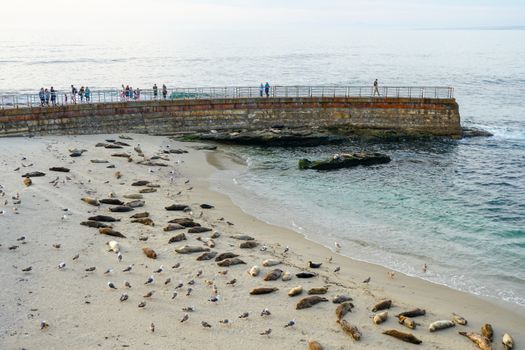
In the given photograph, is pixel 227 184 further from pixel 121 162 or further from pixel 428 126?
pixel 428 126

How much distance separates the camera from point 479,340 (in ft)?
52.3

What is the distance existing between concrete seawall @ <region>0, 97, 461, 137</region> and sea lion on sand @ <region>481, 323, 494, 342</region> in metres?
33.5

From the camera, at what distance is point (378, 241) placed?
2475 cm

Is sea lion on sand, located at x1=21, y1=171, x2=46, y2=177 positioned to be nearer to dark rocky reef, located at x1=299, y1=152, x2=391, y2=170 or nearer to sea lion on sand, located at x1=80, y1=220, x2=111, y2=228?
sea lion on sand, located at x1=80, y1=220, x2=111, y2=228

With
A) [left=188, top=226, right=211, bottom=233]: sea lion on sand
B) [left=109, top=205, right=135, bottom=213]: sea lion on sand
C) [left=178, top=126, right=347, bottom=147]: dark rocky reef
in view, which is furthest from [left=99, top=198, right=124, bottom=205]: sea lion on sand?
[left=178, top=126, right=347, bottom=147]: dark rocky reef

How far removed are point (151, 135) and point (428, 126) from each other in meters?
23.7

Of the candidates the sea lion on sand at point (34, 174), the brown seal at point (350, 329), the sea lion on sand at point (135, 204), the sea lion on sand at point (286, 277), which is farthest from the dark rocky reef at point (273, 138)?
the brown seal at point (350, 329)

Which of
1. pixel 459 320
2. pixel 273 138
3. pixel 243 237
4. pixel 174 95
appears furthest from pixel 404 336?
pixel 174 95

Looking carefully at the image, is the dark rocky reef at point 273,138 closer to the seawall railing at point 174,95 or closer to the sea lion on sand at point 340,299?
the seawall railing at point 174,95

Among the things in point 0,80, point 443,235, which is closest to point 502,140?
point 443,235

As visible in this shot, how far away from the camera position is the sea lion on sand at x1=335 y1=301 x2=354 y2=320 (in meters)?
17.1

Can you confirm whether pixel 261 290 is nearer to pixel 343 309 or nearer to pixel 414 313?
pixel 343 309

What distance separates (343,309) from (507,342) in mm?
4700

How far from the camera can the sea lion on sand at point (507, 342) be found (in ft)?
52.4
